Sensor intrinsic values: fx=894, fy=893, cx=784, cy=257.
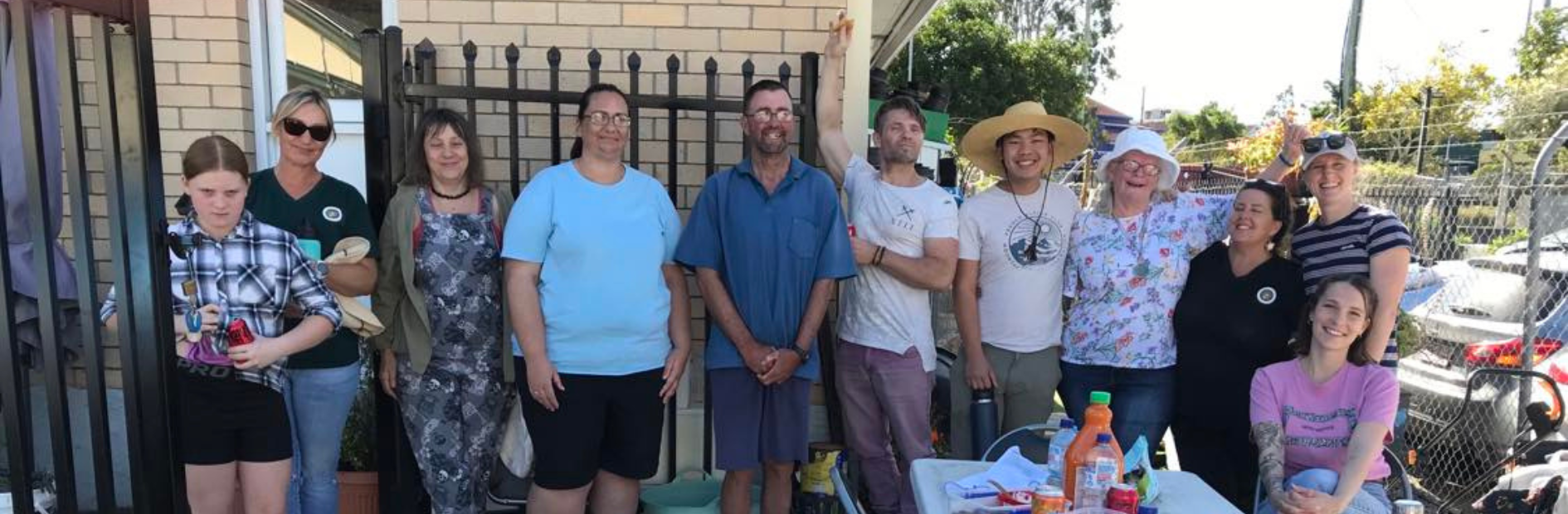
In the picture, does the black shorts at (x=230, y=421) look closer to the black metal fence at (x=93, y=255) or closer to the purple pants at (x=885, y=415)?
the black metal fence at (x=93, y=255)

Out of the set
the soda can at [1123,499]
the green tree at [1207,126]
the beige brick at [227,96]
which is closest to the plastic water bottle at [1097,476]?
Answer: the soda can at [1123,499]

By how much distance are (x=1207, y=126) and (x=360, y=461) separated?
54360 millimetres

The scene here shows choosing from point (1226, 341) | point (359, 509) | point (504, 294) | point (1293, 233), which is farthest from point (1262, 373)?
point (359, 509)

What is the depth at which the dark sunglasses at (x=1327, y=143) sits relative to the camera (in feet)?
9.46

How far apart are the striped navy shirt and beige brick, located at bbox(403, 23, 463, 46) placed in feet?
10.7

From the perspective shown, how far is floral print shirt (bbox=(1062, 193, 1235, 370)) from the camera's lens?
3006mm

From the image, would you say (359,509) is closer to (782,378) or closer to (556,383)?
(556,383)

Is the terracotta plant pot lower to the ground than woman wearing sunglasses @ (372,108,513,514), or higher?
lower

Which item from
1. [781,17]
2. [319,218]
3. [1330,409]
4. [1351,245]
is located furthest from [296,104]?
[1351,245]

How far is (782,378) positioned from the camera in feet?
9.63

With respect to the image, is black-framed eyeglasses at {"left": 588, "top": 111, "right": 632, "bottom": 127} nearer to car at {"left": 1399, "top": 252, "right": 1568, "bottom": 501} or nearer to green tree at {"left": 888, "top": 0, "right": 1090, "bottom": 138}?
car at {"left": 1399, "top": 252, "right": 1568, "bottom": 501}

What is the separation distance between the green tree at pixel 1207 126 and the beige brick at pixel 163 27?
49999 millimetres

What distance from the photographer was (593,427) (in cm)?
283

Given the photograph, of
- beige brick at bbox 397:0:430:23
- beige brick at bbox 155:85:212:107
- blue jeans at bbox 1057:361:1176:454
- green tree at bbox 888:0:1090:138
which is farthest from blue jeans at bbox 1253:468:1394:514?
green tree at bbox 888:0:1090:138
